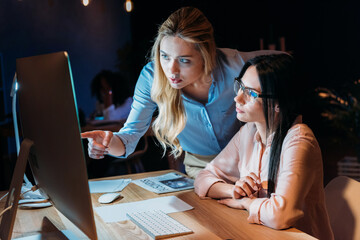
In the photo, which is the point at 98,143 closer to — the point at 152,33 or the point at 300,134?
the point at 300,134

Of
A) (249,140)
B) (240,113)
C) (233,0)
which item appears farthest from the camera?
(233,0)

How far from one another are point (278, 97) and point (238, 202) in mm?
406

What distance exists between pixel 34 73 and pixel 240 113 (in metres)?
0.76

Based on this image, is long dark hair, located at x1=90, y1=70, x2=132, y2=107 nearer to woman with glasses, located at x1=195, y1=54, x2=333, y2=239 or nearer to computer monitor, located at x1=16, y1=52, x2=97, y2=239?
woman with glasses, located at x1=195, y1=54, x2=333, y2=239

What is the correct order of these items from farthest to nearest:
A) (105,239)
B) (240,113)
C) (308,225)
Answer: (240,113)
(308,225)
(105,239)

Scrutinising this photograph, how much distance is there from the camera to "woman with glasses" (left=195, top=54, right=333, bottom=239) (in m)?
1.34

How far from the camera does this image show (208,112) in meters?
2.04

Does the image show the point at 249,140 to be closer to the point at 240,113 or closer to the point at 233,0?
the point at 240,113

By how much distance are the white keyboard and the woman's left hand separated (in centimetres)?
24

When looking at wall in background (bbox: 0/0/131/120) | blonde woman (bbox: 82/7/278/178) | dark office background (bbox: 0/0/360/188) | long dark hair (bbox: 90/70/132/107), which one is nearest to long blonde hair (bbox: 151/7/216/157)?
blonde woman (bbox: 82/7/278/178)

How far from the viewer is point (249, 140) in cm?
170

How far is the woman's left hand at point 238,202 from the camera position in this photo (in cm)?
146

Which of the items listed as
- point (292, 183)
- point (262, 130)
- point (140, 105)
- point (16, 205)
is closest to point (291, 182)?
point (292, 183)

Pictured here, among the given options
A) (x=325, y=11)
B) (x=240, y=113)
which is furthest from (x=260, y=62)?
(x=325, y=11)
